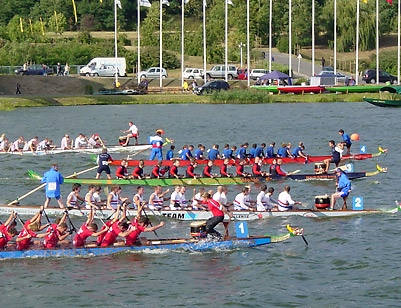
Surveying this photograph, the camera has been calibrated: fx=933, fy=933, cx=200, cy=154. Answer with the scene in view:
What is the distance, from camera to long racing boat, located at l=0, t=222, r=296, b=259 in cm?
2530

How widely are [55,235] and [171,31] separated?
8837 cm

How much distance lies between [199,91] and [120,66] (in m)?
10.8

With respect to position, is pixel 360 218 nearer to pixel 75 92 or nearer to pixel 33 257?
pixel 33 257

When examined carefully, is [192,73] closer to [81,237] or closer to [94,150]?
A: [94,150]

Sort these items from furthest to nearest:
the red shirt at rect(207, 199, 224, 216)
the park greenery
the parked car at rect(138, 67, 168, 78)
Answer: the park greenery
the parked car at rect(138, 67, 168, 78)
the red shirt at rect(207, 199, 224, 216)

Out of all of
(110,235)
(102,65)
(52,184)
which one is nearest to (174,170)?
(52,184)

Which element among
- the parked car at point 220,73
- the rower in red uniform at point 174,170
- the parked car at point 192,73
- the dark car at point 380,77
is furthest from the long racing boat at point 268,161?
the parked car at point 220,73

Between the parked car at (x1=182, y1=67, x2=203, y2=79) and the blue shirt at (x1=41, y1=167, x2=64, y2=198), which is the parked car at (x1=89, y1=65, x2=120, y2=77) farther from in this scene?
the blue shirt at (x1=41, y1=167, x2=64, y2=198)

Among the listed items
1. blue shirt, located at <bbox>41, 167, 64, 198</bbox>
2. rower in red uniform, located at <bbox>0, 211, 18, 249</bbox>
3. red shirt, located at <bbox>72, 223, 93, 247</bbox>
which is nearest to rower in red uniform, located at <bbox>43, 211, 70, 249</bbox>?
red shirt, located at <bbox>72, 223, 93, 247</bbox>

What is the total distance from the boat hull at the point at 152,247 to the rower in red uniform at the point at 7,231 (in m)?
0.30

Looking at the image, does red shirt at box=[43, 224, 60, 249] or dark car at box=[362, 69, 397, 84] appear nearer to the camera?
red shirt at box=[43, 224, 60, 249]

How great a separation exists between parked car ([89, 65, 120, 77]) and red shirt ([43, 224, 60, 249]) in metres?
63.3

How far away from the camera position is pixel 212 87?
8131 cm

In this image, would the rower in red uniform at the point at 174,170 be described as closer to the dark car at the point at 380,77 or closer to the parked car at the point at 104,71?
the parked car at the point at 104,71
